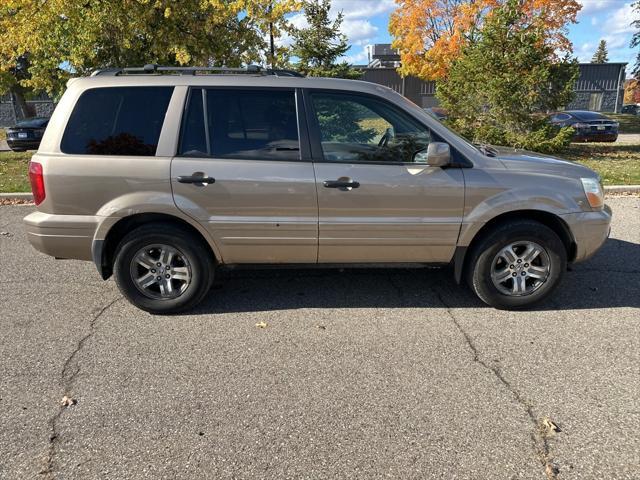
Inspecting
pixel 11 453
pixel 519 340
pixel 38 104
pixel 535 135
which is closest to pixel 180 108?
pixel 11 453

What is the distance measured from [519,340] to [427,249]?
0.99 meters

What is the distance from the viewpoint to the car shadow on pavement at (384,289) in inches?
167

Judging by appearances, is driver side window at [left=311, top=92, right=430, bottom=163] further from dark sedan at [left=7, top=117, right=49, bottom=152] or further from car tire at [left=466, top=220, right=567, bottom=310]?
dark sedan at [left=7, top=117, right=49, bottom=152]

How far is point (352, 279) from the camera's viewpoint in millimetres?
4816

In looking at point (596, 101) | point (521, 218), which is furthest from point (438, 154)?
point (596, 101)

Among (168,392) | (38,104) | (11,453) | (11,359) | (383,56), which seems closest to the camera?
(11,453)

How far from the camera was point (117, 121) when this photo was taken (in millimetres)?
3824

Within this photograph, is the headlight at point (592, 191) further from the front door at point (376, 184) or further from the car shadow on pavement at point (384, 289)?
the front door at point (376, 184)

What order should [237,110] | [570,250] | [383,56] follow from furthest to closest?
[383,56]
[570,250]
[237,110]

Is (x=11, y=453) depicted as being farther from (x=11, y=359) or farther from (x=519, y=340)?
(x=519, y=340)

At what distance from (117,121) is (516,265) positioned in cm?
348

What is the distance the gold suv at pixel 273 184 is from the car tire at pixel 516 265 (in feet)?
0.04

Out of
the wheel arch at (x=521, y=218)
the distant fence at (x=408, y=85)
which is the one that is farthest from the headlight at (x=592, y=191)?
the distant fence at (x=408, y=85)

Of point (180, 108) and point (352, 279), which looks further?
point (352, 279)
